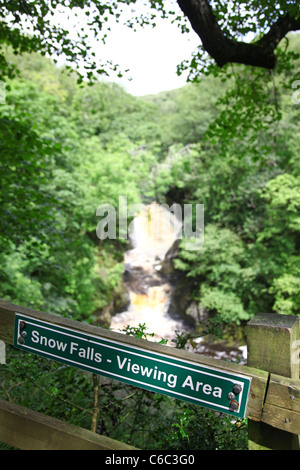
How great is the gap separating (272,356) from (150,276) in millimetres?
17432

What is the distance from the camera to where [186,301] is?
16.2 m

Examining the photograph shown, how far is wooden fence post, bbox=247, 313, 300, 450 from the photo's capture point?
1.34m

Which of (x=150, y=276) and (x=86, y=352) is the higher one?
(x=86, y=352)

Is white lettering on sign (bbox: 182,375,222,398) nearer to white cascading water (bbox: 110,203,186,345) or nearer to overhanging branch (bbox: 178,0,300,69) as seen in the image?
overhanging branch (bbox: 178,0,300,69)

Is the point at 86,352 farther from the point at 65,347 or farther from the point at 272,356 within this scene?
the point at 272,356

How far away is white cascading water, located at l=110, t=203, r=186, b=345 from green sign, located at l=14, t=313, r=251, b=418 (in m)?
11.4

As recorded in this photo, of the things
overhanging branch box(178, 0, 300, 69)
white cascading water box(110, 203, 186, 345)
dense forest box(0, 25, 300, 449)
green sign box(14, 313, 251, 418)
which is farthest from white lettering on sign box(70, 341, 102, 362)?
white cascading water box(110, 203, 186, 345)

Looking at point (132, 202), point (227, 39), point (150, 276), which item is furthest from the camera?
point (150, 276)

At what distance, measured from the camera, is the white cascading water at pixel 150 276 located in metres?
15.9

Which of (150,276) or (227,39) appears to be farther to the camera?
(150,276)

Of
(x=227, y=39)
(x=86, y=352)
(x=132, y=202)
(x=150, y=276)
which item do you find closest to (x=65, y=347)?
(x=86, y=352)

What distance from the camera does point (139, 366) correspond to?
1.51 m

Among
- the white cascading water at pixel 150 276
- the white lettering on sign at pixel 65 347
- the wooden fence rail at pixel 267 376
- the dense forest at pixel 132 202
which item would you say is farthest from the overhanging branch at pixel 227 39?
the white cascading water at pixel 150 276

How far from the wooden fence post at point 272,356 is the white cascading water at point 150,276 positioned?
38.0ft
